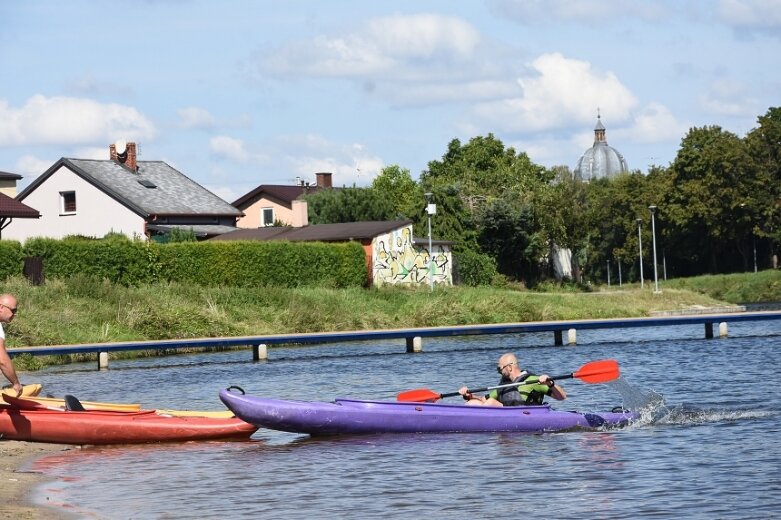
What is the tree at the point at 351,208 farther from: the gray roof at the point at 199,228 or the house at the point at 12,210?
the house at the point at 12,210

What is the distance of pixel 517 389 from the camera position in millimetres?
18297

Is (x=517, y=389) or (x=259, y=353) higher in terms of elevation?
(x=259, y=353)

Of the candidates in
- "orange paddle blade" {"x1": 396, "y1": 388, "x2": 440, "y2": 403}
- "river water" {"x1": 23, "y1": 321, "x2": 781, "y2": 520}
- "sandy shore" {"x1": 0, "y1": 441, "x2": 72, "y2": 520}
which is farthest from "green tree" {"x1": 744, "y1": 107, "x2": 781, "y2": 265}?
"sandy shore" {"x1": 0, "y1": 441, "x2": 72, "y2": 520}

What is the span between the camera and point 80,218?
61.5 meters

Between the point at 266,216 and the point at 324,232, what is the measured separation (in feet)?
71.3

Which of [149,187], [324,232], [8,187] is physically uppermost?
[8,187]

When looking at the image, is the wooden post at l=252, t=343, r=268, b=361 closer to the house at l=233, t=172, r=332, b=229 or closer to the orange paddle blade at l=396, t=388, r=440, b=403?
the orange paddle blade at l=396, t=388, r=440, b=403

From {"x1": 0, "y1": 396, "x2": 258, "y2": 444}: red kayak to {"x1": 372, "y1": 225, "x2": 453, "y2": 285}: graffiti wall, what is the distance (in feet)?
124

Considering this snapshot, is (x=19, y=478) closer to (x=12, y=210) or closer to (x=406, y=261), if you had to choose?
(x=12, y=210)

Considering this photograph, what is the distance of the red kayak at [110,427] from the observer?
56.8ft

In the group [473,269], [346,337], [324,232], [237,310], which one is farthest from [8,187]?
[346,337]

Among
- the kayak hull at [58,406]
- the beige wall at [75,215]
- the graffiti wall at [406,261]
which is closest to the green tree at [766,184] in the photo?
the graffiti wall at [406,261]

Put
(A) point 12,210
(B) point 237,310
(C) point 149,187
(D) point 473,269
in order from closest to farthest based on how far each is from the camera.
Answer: (B) point 237,310 < (A) point 12,210 < (C) point 149,187 < (D) point 473,269

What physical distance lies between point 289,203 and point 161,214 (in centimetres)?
2160
